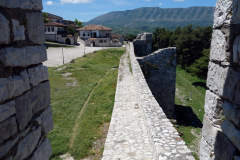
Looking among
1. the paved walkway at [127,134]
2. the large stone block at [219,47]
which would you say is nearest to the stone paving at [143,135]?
the paved walkway at [127,134]

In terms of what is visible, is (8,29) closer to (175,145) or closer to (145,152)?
(175,145)

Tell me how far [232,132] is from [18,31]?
10.1 ft

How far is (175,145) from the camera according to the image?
4168 mm

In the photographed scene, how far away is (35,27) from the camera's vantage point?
2521 millimetres

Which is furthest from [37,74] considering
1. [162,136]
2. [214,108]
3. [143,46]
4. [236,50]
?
[143,46]

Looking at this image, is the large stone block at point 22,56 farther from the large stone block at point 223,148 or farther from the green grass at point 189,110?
the green grass at point 189,110

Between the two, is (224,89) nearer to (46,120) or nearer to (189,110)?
(46,120)

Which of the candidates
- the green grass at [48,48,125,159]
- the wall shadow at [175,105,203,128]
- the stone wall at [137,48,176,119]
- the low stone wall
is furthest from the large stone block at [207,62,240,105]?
the wall shadow at [175,105,203,128]

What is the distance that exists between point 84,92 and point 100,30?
135 feet

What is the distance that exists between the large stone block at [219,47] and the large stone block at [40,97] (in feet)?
9.18

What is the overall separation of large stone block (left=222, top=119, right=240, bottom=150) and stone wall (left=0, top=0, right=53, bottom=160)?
8.92ft

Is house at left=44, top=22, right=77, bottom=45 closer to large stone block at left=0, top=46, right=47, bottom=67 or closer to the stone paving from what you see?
the stone paving

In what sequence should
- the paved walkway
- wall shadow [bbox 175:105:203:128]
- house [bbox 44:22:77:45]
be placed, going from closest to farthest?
the paved walkway → wall shadow [bbox 175:105:203:128] → house [bbox 44:22:77:45]

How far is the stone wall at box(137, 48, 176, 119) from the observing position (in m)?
13.2
